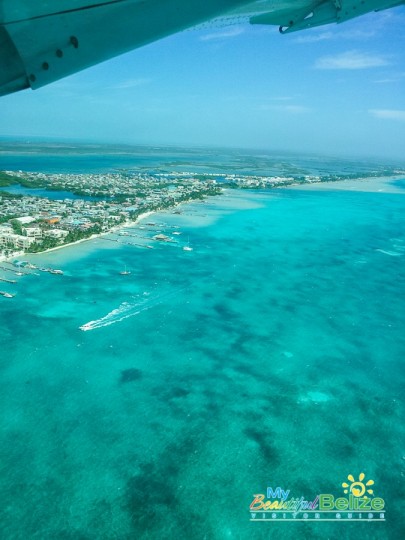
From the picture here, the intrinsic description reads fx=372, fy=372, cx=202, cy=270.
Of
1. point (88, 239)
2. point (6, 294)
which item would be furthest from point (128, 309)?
point (88, 239)

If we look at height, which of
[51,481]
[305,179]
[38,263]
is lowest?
[51,481]

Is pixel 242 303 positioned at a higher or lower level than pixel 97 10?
lower

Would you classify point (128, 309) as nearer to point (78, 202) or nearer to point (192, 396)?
point (192, 396)

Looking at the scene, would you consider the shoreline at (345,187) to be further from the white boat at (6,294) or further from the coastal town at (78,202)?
the white boat at (6,294)

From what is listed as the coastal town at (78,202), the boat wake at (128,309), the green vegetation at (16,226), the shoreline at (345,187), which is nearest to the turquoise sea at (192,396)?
the boat wake at (128,309)

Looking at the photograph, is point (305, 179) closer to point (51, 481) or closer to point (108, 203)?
point (108, 203)

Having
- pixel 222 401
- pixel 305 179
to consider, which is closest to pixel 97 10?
pixel 222 401
